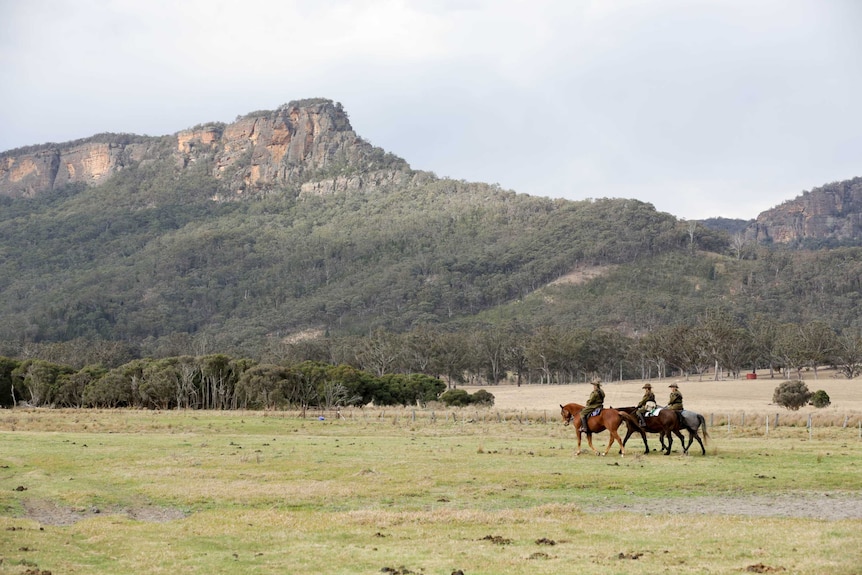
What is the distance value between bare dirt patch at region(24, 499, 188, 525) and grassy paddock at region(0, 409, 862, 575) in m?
0.09

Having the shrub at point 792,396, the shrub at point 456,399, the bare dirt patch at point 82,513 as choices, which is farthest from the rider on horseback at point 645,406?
the shrub at point 456,399

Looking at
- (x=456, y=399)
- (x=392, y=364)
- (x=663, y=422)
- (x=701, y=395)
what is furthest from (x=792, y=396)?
(x=392, y=364)

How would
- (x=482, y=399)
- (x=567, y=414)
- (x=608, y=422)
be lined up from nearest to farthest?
(x=608, y=422)
(x=567, y=414)
(x=482, y=399)

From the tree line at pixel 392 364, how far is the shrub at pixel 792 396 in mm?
29554

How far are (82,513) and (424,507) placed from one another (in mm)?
7273

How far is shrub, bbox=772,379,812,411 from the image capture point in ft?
218

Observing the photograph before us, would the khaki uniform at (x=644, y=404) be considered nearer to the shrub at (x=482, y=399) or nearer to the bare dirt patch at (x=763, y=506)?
the bare dirt patch at (x=763, y=506)

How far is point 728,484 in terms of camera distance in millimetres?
21703

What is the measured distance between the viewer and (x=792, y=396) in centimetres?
6662

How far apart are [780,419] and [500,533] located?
35315 millimetres

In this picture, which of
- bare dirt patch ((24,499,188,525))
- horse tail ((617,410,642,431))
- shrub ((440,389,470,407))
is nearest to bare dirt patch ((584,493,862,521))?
horse tail ((617,410,642,431))

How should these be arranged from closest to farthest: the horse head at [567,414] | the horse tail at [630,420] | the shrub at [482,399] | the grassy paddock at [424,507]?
the grassy paddock at [424,507], the horse tail at [630,420], the horse head at [567,414], the shrub at [482,399]

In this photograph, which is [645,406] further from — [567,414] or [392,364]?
[392,364]

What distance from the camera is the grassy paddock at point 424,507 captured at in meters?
13.6
